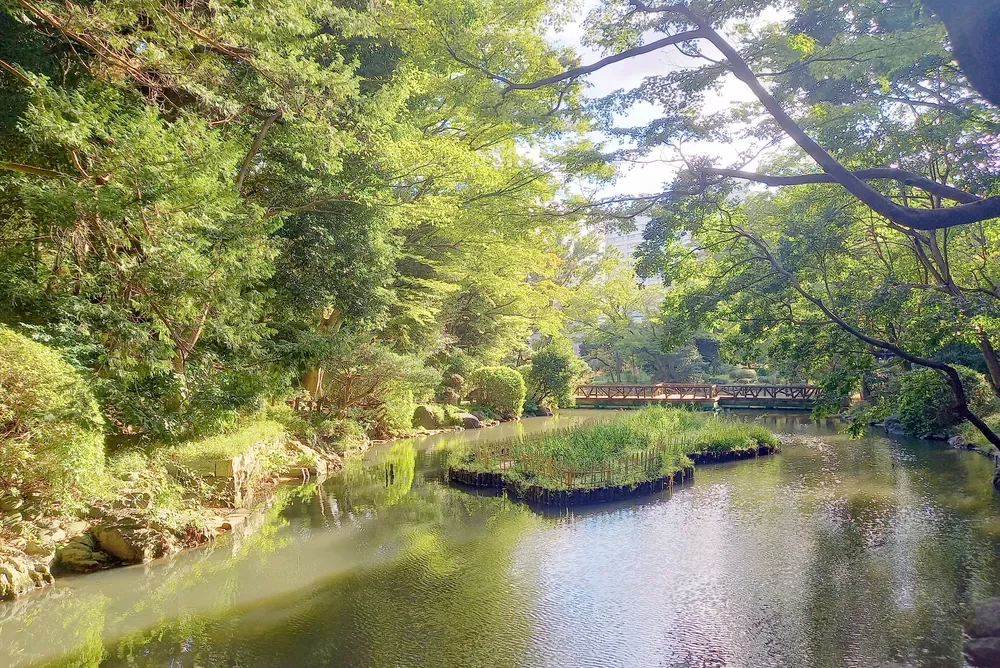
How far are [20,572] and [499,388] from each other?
61.8 ft

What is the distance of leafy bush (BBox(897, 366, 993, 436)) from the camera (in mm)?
9945

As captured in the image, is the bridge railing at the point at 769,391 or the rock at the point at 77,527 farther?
the bridge railing at the point at 769,391

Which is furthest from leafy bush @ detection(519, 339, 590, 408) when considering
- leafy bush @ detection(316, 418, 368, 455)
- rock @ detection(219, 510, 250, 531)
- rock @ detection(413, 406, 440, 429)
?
rock @ detection(219, 510, 250, 531)

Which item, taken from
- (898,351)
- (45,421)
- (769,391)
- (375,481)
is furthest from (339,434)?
(769,391)

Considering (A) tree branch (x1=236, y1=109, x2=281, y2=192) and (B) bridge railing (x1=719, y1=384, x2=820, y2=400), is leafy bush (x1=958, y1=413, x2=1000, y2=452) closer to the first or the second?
(B) bridge railing (x1=719, y1=384, x2=820, y2=400)

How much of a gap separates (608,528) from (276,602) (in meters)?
4.82

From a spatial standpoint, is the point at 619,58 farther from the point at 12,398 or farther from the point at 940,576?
the point at 940,576

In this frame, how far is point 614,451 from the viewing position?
13492 millimetres

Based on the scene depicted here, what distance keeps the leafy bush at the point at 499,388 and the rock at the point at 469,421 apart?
2.22 meters

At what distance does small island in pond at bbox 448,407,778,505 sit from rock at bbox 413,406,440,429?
6480mm

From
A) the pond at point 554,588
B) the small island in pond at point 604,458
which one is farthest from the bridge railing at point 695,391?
the pond at point 554,588

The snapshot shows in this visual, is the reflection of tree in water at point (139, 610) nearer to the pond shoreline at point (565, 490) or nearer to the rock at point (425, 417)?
the pond shoreline at point (565, 490)

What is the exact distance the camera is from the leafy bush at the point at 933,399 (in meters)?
9.95

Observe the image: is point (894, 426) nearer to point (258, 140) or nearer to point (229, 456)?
point (229, 456)
